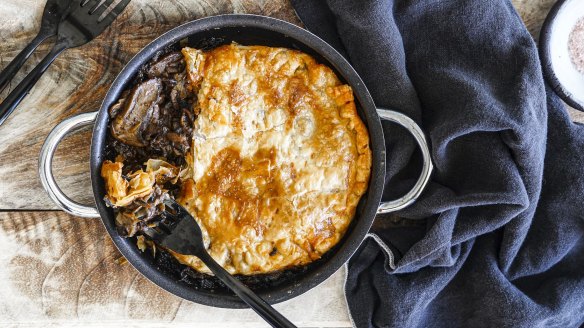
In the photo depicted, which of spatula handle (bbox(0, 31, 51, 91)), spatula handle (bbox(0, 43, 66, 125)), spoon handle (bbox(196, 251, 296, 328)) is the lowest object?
spoon handle (bbox(196, 251, 296, 328))

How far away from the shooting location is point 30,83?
2.57 metres

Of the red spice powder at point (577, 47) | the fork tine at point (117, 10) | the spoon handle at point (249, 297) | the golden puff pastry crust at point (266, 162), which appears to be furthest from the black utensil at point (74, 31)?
the red spice powder at point (577, 47)

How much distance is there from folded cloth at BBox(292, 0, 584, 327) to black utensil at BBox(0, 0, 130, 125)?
87 centimetres

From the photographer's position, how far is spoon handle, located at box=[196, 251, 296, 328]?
7.25ft

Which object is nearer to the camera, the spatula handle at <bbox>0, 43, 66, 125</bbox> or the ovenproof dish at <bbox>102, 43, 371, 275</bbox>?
the ovenproof dish at <bbox>102, 43, 371, 275</bbox>

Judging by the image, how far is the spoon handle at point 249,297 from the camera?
221 centimetres

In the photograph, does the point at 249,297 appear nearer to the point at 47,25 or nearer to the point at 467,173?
the point at 467,173

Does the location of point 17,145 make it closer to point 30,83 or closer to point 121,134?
point 30,83

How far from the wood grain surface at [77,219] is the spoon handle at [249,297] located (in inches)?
24.2

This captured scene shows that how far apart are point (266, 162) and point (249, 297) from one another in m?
0.56

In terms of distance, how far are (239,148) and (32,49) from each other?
1.04 m

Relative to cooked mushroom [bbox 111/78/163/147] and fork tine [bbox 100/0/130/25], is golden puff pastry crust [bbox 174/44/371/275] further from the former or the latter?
fork tine [bbox 100/0/130/25]

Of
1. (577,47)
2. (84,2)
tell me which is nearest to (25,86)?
(84,2)

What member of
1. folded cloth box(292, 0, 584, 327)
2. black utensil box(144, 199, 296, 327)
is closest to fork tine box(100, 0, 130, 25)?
folded cloth box(292, 0, 584, 327)
